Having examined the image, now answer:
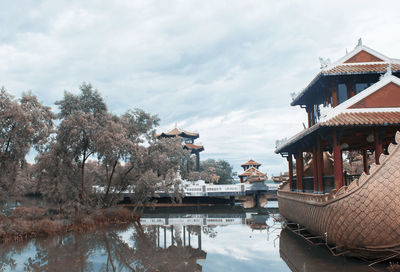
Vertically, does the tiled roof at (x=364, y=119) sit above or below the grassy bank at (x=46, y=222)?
above

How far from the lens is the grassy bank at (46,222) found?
14584 mm

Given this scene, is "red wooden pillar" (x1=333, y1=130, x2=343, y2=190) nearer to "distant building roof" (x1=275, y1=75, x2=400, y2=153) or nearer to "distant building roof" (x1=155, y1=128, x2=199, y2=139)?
"distant building roof" (x1=275, y1=75, x2=400, y2=153)

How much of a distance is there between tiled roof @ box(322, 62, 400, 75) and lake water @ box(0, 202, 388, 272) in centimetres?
657

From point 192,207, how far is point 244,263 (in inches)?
898

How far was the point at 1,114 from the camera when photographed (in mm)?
14406

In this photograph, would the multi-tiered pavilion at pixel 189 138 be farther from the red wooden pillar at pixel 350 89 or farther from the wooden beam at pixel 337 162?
the wooden beam at pixel 337 162

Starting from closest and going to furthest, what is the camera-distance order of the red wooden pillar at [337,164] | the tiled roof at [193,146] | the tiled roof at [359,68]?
the red wooden pillar at [337,164], the tiled roof at [359,68], the tiled roof at [193,146]

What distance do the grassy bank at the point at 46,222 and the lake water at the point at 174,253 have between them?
679 millimetres

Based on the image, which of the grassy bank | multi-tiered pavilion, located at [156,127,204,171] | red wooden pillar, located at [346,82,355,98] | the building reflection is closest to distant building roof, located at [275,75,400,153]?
red wooden pillar, located at [346,82,355,98]

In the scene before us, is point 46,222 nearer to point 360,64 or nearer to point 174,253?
point 174,253

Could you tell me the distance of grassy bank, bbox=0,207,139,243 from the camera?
1458cm

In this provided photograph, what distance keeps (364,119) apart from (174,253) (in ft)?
26.1

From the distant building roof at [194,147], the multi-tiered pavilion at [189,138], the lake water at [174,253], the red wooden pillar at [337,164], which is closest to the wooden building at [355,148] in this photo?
the red wooden pillar at [337,164]

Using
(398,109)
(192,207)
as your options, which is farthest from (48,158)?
(192,207)
